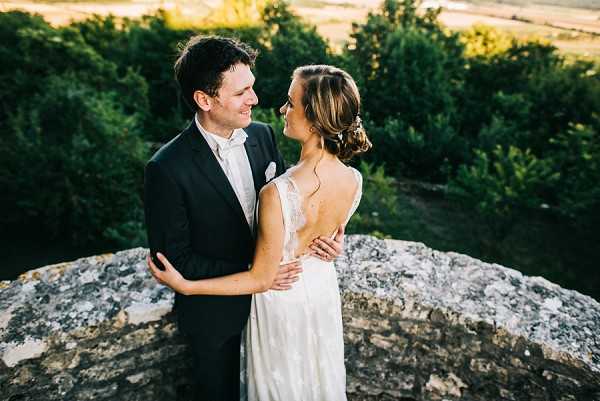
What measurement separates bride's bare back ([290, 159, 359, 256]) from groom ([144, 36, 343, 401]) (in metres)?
0.09

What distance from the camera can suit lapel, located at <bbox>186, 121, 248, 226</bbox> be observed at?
2066mm

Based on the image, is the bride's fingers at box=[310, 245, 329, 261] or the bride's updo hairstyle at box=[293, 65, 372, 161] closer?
the bride's updo hairstyle at box=[293, 65, 372, 161]

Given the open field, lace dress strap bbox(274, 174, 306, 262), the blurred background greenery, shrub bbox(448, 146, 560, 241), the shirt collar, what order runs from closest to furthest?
lace dress strap bbox(274, 174, 306, 262)
the shirt collar
shrub bbox(448, 146, 560, 241)
the blurred background greenery
the open field

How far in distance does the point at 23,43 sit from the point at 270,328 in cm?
1063

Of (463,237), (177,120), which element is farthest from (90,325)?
(177,120)

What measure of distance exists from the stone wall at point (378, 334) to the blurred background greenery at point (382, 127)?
4.22 m

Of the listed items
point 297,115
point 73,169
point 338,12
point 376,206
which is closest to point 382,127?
point 376,206

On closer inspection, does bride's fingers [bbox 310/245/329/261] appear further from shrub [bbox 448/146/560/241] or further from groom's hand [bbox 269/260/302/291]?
shrub [bbox 448/146/560/241]

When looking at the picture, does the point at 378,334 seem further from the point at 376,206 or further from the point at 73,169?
the point at 73,169

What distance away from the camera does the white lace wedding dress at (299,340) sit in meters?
2.15

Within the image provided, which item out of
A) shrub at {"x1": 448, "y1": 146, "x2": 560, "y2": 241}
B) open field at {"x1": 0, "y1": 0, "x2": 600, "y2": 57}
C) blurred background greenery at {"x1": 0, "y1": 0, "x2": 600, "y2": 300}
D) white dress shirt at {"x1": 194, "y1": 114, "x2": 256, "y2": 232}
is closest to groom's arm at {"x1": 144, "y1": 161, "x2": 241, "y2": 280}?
white dress shirt at {"x1": 194, "y1": 114, "x2": 256, "y2": 232}

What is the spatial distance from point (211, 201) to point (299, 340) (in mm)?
827

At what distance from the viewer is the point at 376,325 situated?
254 centimetres

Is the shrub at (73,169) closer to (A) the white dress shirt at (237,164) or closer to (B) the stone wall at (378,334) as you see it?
(B) the stone wall at (378,334)
